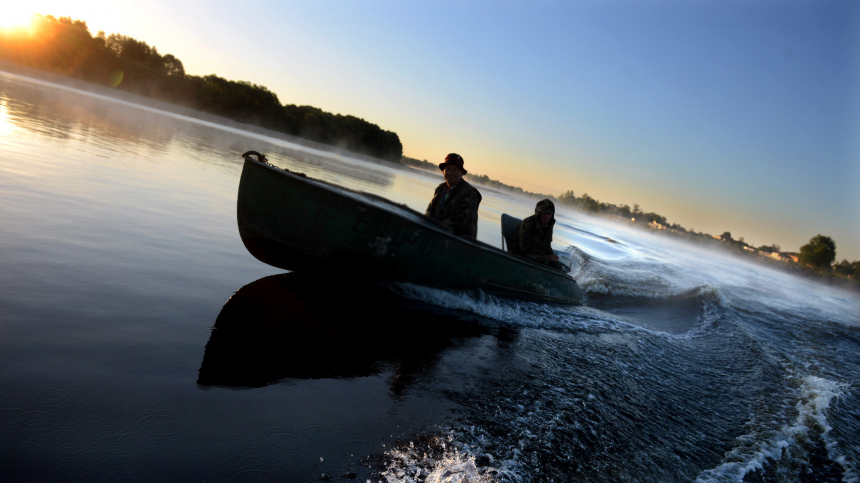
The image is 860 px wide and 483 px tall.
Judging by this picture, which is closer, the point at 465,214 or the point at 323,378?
the point at 323,378

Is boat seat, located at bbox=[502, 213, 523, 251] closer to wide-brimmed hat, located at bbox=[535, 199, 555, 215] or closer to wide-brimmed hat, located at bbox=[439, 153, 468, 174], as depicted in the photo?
wide-brimmed hat, located at bbox=[535, 199, 555, 215]

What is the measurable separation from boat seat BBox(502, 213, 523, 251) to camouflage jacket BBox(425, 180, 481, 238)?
2.09 m

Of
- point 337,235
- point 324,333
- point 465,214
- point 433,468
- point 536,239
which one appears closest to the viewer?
point 433,468

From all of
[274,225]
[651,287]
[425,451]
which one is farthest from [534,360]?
[651,287]

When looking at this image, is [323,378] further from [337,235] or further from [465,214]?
[465,214]

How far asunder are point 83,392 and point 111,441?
558 millimetres

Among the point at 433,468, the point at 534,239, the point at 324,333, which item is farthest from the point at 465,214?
the point at 433,468

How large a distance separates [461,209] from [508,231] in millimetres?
2523

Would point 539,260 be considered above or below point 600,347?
above

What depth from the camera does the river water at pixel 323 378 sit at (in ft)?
7.81

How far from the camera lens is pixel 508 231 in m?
8.84

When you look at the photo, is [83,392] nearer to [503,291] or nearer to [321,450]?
[321,450]

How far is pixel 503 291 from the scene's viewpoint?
694 centimetres

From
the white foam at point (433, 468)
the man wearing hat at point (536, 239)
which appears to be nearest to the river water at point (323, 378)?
the white foam at point (433, 468)
